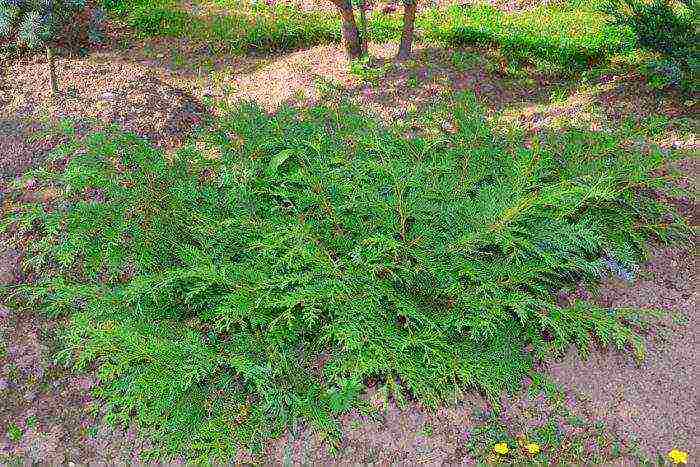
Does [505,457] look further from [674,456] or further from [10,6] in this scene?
[10,6]

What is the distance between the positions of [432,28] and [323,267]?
140 inches

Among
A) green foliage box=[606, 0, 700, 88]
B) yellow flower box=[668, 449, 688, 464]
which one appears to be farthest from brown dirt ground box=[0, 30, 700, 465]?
green foliage box=[606, 0, 700, 88]

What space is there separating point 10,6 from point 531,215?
13.3ft

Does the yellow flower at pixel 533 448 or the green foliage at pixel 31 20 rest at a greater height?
the green foliage at pixel 31 20

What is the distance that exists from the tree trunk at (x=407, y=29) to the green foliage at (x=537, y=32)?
552mm

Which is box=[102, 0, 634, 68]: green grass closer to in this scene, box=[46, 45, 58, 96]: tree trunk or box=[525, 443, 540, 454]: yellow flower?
box=[46, 45, 58, 96]: tree trunk

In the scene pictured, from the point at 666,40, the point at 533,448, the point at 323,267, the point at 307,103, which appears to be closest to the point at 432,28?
the point at 307,103

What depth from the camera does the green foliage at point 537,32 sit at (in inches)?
202

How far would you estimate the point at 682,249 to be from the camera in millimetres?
3289

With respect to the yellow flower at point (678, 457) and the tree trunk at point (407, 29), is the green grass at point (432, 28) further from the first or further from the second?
the yellow flower at point (678, 457)

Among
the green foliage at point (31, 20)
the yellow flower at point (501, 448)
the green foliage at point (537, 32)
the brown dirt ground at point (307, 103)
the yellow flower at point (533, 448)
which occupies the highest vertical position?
the green foliage at point (31, 20)

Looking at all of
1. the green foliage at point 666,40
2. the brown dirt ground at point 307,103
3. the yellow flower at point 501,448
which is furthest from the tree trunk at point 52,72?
the green foliage at point 666,40

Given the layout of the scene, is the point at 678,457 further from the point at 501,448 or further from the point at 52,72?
the point at 52,72

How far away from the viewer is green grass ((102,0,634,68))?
518 centimetres
